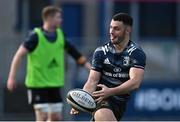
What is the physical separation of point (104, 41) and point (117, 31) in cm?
1202

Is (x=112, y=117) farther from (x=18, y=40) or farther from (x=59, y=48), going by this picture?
(x=18, y=40)

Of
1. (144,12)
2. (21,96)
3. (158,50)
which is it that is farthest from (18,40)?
(144,12)

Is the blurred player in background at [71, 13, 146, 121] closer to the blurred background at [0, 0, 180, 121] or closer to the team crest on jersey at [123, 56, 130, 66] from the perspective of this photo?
the team crest on jersey at [123, 56, 130, 66]

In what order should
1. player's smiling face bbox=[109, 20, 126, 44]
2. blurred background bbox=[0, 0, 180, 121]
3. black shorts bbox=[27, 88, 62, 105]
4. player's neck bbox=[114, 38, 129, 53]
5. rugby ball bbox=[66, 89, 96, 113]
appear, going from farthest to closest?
blurred background bbox=[0, 0, 180, 121] < black shorts bbox=[27, 88, 62, 105] < player's neck bbox=[114, 38, 129, 53] < player's smiling face bbox=[109, 20, 126, 44] < rugby ball bbox=[66, 89, 96, 113]

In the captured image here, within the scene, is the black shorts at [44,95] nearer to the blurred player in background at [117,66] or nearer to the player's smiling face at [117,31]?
the blurred player in background at [117,66]

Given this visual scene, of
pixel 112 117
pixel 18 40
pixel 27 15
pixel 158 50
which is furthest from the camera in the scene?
pixel 27 15

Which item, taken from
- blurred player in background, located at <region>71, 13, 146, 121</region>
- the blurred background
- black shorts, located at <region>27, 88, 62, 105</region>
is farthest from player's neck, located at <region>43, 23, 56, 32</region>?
the blurred background

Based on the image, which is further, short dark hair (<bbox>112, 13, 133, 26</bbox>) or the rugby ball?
short dark hair (<bbox>112, 13, 133, 26</bbox>)

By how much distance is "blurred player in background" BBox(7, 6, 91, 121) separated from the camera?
44.9 feet

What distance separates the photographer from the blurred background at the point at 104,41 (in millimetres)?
19766

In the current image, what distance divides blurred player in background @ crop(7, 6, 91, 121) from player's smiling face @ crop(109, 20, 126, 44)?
373cm

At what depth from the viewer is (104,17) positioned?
26.8 meters

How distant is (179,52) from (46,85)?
8.52 m

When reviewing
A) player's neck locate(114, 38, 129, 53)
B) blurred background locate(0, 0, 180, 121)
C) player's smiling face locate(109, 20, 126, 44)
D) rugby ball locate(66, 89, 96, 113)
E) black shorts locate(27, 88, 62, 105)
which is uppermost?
player's smiling face locate(109, 20, 126, 44)
